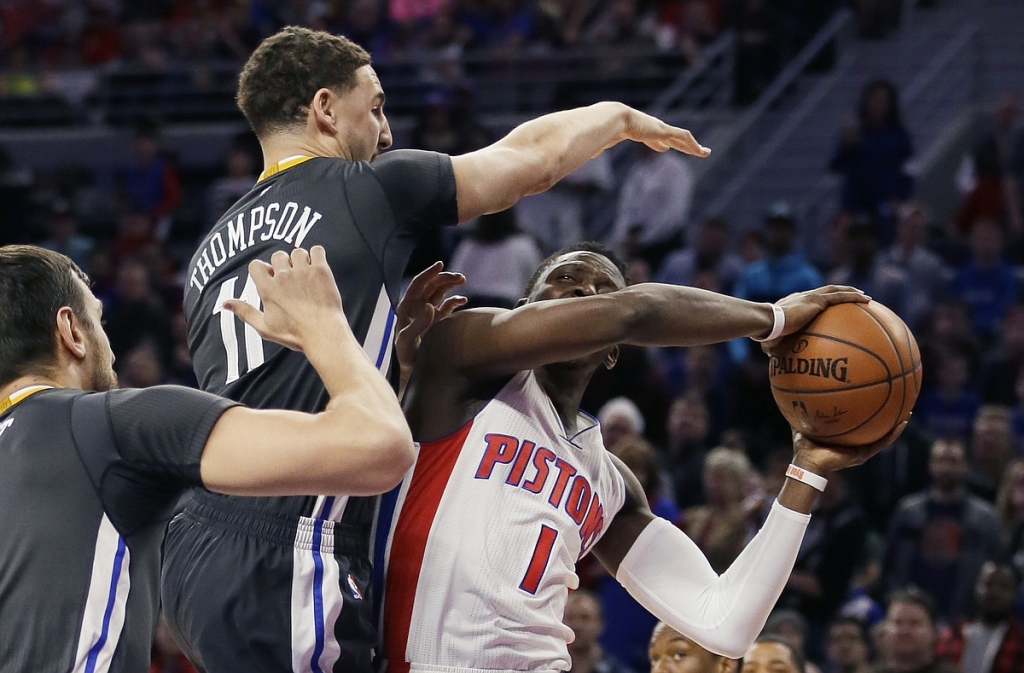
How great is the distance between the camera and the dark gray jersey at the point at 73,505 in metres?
2.92

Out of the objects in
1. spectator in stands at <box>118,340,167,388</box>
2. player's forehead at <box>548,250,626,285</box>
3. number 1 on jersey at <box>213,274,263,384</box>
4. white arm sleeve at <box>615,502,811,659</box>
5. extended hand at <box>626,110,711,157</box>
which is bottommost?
spectator in stands at <box>118,340,167,388</box>

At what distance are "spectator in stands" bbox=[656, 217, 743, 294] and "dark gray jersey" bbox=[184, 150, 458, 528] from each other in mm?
7612

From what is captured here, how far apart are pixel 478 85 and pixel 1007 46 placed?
17.1 feet

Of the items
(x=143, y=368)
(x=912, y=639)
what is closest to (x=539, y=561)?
(x=912, y=639)

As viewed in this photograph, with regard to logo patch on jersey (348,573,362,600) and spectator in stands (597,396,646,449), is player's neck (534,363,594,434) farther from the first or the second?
spectator in stands (597,396,646,449)

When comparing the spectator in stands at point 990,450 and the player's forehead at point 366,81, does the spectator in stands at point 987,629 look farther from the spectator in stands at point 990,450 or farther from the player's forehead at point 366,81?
the player's forehead at point 366,81

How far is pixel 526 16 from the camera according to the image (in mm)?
15500

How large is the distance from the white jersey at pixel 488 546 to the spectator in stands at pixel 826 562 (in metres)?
4.66

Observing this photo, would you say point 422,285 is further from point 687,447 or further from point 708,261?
point 708,261

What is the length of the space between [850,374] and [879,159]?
837cm

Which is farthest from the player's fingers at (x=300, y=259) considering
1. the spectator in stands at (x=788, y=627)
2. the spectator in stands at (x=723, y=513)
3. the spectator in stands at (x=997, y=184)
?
the spectator in stands at (x=997, y=184)

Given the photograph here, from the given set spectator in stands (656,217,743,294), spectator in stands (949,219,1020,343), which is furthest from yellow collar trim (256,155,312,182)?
spectator in stands (949,219,1020,343)

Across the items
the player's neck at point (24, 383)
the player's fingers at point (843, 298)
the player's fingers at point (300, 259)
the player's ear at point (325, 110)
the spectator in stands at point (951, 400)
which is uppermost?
the player's ear at point (325, 110)

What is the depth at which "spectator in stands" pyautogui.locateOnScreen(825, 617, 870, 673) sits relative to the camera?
25.2 feet
